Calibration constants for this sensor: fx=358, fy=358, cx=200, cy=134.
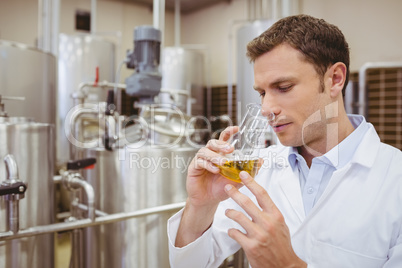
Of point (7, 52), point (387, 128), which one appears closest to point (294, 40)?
point (7, 52)

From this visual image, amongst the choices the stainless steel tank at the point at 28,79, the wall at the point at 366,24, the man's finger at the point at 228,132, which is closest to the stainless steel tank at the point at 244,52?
the wall at the point at 366,24

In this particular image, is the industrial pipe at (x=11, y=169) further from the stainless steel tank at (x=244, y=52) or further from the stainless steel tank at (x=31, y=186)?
the stainless steel tank at (x=244, y=52)

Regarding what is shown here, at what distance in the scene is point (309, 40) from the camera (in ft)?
3.28

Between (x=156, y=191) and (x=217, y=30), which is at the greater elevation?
(x=217, y=30)

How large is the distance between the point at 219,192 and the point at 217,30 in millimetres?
4554

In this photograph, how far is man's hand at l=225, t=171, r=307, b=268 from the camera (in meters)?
0.67

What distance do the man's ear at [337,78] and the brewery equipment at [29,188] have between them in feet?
3.35

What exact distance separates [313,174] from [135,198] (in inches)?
31.4

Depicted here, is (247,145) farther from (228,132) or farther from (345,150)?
(345,150)

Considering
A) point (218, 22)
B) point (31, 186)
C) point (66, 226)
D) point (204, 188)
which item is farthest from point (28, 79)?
point (218, 22)

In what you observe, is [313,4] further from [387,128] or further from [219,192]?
[219,192]

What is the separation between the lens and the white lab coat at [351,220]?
884 millimetres

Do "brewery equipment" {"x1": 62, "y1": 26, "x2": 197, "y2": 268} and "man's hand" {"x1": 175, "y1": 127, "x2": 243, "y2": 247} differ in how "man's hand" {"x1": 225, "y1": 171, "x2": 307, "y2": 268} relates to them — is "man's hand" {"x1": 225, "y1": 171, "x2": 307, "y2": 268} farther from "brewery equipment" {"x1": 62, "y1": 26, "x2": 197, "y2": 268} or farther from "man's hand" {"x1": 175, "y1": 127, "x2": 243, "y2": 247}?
"brewery equipment" {"x1": 62, "y1": 26, "x2": 197, "y2": 268}

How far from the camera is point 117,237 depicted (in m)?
1.53
